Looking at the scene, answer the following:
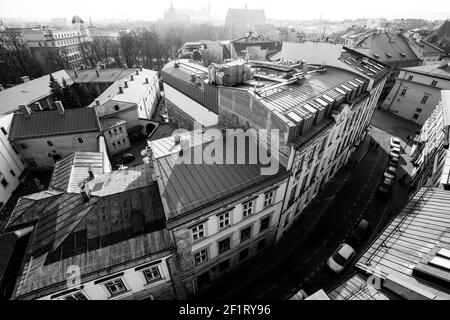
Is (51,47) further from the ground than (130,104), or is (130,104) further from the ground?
A: (51,47)

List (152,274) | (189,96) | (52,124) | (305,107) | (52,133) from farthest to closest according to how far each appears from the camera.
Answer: (52,124) < (52,133) < (189,96) < (305,107) < (152,274)

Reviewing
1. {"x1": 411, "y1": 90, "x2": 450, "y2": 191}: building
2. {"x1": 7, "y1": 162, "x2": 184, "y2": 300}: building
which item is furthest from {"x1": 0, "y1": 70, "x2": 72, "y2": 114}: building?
{"x1": 411, "y1": 90, "x2": 450, "y2": 191}: building

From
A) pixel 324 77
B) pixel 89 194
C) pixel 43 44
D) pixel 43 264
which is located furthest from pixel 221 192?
pixel 43 44

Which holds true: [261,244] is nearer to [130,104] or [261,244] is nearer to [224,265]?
[224,265]

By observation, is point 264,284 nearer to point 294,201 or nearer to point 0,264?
point 294,201

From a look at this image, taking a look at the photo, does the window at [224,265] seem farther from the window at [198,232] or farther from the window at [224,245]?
the window at [198,232]

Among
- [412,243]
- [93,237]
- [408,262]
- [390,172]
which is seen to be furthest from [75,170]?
[390,172]

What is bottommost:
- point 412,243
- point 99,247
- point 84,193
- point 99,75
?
point 99,75

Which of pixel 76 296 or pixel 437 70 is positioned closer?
pixel 76 296
